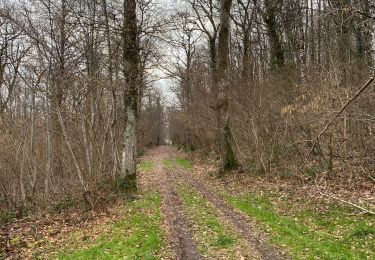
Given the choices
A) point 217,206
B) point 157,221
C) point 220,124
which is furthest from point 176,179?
point 157,221

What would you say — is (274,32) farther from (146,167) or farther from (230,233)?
(230,233)

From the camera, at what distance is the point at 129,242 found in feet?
30.3

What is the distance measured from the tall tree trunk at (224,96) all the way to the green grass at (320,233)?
708 cm

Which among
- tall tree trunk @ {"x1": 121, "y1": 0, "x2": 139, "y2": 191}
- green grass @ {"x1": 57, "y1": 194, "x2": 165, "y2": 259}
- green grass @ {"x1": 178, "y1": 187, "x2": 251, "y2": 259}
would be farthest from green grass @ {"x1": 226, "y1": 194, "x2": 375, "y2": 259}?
tall tree trunk @ {"x1": 121, "y1": 0, "x2": 139, "y2": 191}

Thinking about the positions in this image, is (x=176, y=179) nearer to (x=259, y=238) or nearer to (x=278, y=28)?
(x=259, y=238)

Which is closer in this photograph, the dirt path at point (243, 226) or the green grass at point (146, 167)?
the dirt path at point (243, 226)

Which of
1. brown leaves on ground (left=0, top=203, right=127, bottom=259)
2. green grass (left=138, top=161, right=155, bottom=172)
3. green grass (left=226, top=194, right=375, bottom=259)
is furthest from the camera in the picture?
green grass (left=138, top=161, right=155, bottom=172)

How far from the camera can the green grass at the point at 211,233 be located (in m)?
8.17

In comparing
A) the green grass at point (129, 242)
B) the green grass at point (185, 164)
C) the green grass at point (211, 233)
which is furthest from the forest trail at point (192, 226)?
the green grass at point (185, 164)

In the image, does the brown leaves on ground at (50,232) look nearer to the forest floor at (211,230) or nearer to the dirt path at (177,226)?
the forest floor at (211,230)

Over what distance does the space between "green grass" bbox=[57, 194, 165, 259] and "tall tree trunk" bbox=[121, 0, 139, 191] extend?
3.80 meters

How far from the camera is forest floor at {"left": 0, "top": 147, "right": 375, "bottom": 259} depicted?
8.08 metres

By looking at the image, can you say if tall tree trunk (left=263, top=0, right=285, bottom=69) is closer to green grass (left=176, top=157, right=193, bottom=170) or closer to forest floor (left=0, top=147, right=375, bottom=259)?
green grass (left=176, top=157, right=193, bottom=170)

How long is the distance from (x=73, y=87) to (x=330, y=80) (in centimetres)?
938
